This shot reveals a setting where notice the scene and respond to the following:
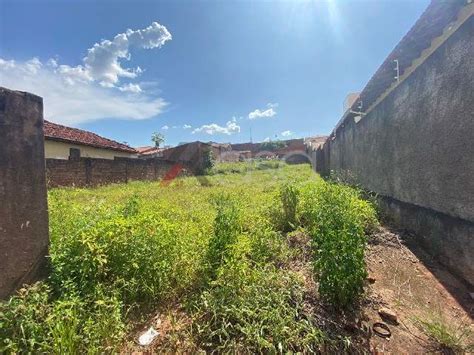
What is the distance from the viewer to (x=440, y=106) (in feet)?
10.7

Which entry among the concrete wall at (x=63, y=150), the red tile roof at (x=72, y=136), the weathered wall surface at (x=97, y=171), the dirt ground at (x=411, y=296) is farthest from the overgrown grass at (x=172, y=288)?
the red tile roof at (x=72, y=136)

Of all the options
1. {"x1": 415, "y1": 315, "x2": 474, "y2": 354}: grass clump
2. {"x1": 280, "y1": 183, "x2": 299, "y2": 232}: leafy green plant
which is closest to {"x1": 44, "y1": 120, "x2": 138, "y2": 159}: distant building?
{"x1": 280, "y1": 183, "x2": 299, "y2": 232}: leafy green plant

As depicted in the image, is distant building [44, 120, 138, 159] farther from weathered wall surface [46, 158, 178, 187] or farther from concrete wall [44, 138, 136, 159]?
weathered wall surface [46, 158, 178, 187]

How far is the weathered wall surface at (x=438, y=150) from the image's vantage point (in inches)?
109

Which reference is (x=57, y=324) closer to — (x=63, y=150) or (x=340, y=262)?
(x=340, y=262)

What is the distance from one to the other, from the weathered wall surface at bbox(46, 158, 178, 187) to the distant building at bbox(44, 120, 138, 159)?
673 mm

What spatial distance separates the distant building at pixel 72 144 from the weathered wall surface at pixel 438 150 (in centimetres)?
1095

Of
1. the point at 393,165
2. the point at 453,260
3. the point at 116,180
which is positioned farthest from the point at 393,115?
the point at 116,180

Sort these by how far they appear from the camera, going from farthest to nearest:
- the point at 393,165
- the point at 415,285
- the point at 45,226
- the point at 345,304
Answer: the point at 393,165 → the point at 415,285 → the point at 45,226 → the point at 345,304

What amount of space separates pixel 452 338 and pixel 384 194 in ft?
11.7

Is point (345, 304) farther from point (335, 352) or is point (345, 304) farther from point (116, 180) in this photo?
point (116, 180)

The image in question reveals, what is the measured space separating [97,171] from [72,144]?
12.5 ft

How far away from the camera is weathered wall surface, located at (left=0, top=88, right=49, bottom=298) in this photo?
2.11m

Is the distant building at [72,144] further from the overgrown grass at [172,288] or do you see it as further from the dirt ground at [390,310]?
the dirt ground at [390,310]
